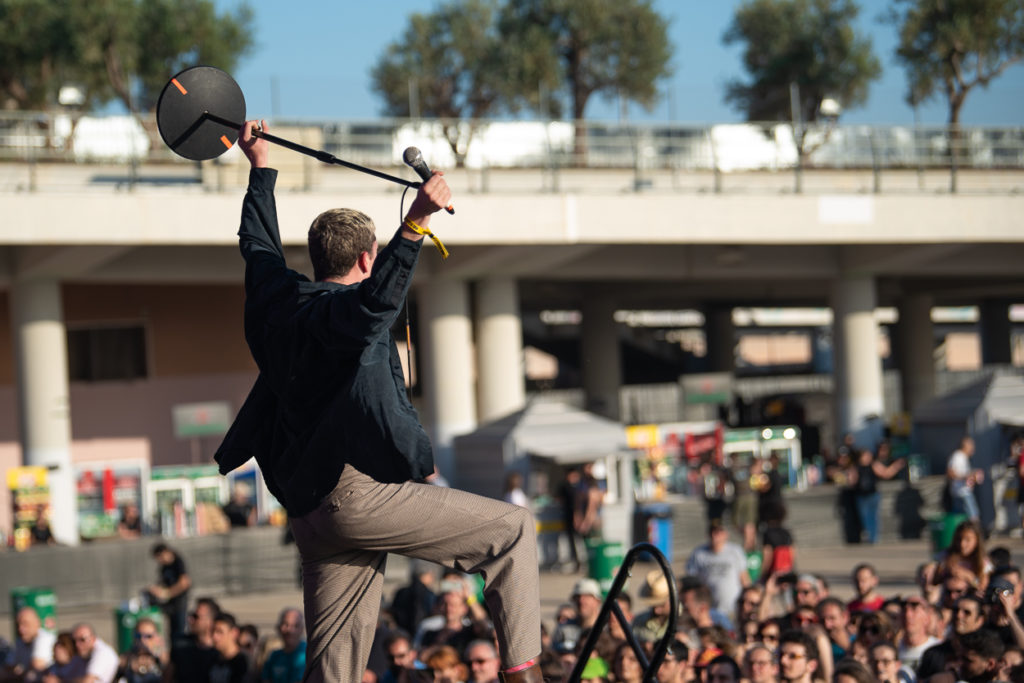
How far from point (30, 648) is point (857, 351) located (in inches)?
940

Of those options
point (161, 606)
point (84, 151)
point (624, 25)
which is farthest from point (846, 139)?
point (624, 25)

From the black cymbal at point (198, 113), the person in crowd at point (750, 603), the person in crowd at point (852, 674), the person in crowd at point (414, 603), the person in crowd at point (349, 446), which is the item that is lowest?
the person in crowd at point (414, 603)

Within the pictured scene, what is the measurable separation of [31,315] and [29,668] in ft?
47.9

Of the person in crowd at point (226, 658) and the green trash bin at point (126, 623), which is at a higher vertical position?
the person in crowd at point (226, 658)

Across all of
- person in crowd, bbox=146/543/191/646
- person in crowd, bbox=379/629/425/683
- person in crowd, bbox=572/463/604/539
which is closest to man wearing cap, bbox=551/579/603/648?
person in crowd, bbox=379/629/425/683

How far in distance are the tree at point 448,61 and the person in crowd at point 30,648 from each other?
Answer: 4612cm

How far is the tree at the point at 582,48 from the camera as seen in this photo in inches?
2131

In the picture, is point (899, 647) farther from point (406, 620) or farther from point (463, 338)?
point (463, 338)

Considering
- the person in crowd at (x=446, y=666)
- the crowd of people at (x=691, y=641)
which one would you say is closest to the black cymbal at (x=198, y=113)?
the crowd of people at (x=691, y=641)

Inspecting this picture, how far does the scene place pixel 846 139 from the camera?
98.0ft

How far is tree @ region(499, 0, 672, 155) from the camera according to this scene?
54125 millimetres

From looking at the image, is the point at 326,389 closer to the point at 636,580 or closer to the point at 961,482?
the point at 636,580

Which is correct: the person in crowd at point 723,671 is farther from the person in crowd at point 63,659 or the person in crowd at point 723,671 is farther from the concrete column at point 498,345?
the concrete column at point 498,345

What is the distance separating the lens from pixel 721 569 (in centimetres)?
1280
